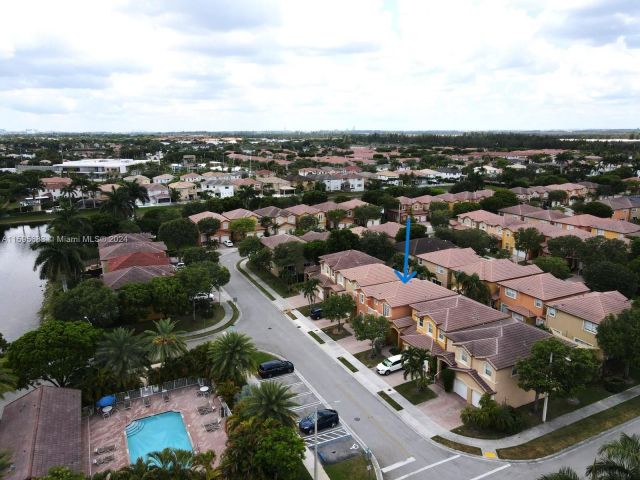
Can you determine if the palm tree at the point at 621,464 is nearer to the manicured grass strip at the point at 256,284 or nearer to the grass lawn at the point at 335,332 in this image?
the grass lawn at the point at 335,332

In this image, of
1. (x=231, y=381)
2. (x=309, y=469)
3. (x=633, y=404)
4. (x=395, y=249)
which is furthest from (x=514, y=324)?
(x=395, y=249)

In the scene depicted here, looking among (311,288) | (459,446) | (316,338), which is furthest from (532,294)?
(311,288)

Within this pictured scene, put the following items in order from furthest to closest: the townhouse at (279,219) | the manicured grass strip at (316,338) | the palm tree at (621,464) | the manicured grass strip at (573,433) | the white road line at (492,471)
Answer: the townhouse at (279,219)
the manicured grass strip at (316,338)
the manicured grass strip at (573,433)
the white road line at (492,471)
the palm tree at (621,464)

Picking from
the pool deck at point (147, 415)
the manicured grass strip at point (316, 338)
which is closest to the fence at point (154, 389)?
the pool deck at point (147, 415)

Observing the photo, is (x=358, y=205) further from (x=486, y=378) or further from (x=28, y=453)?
(x=28, y=453)

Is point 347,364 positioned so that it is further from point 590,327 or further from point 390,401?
point 590,327

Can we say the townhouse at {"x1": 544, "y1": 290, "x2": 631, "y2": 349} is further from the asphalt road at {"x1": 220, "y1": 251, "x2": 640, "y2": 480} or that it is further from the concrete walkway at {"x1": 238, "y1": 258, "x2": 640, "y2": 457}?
the asphalt road at {"x1": 220, "y1": 251, "x2": 640, "y2": 480}
